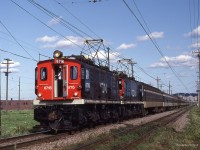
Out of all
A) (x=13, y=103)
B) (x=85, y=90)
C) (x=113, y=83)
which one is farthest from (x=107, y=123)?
(x=13, y=103)

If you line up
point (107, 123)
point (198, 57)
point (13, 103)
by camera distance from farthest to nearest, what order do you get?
point (13, 103) → point (198, 57) → point (107, 123)

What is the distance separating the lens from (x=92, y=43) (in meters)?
26.8

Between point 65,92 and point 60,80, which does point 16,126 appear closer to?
point 60,80

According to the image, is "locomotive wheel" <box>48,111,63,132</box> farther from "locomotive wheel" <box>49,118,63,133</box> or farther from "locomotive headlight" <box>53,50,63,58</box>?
"locomotive headlight" <box>53,50,63,58</box>

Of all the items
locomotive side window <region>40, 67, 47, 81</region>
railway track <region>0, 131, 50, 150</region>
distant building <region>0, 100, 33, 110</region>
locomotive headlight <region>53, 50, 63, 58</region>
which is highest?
locomotive headlight <region>53, 50, 63, 58</region>

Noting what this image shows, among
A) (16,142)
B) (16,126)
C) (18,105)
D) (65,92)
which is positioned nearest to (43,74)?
(65,92)

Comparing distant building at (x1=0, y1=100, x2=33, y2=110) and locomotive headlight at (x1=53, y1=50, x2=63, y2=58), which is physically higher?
locomotive headlight at (x1=53, y1=50, x2=63, y2=58)

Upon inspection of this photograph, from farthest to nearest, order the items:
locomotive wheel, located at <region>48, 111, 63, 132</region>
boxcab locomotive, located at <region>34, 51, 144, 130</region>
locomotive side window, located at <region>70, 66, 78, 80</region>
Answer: locomotive side window, located at <region>70, 66, 78, 80</region> < boxcab locomotive, located at <region>34, 51, 144, 130</region> < locomotive wheel, located at <region>48, 111, 63, 132</region>

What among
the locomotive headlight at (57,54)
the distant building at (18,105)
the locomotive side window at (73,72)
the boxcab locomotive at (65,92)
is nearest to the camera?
the boxcab locomotive at (65,92)

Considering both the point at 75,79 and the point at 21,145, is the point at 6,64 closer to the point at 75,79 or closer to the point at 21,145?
the point at 75,79

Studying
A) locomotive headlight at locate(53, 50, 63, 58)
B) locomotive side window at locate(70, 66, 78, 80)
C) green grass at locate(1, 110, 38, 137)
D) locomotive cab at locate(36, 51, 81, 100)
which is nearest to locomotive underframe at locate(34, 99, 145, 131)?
locomotive cab at locate(36, 51, 81, 100)

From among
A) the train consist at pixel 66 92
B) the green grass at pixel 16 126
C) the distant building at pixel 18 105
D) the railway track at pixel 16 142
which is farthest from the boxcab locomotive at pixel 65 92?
the distant building at pixel 18 105

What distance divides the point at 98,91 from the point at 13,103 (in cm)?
8028

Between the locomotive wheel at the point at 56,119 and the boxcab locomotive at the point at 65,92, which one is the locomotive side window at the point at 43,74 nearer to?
the boxcab locomotive at the point at 65,92
